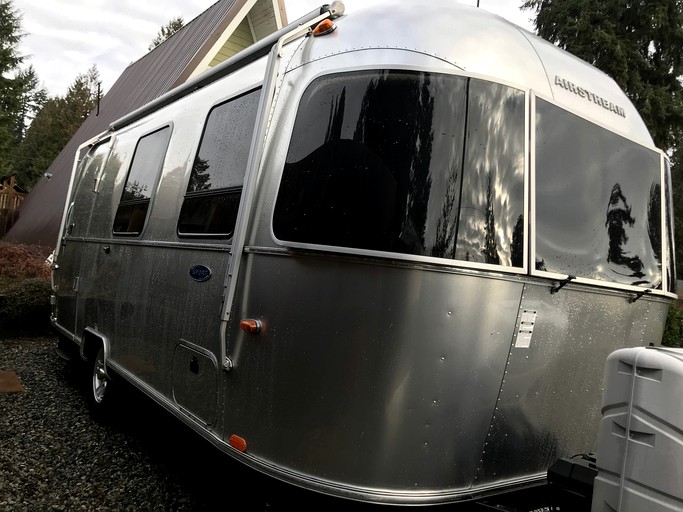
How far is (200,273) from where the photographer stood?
3.30 metres

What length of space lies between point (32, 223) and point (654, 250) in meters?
18.2

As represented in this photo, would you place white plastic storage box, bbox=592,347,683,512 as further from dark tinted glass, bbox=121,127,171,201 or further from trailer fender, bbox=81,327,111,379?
trailer fender, bbox=81,327,111,379

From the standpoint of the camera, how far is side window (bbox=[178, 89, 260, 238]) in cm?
318

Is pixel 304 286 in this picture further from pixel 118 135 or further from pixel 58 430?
pixel 118 135

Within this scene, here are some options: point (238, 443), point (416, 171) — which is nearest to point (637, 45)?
point (416, 171)

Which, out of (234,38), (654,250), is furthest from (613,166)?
(234,38)

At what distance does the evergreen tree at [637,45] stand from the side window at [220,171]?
15171 millimetres

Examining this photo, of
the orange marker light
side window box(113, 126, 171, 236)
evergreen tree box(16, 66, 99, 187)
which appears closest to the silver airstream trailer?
the orange marker light

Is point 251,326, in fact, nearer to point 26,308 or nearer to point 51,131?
point 26,308

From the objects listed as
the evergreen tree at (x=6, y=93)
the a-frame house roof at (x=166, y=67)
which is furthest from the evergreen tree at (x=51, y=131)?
the a-frame house roof at (x=166, y=67)

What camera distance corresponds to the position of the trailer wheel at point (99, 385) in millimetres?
4980

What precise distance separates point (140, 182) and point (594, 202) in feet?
10.8

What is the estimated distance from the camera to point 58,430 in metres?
4.96

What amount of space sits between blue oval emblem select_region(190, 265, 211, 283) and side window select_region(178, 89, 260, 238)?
193 mm
